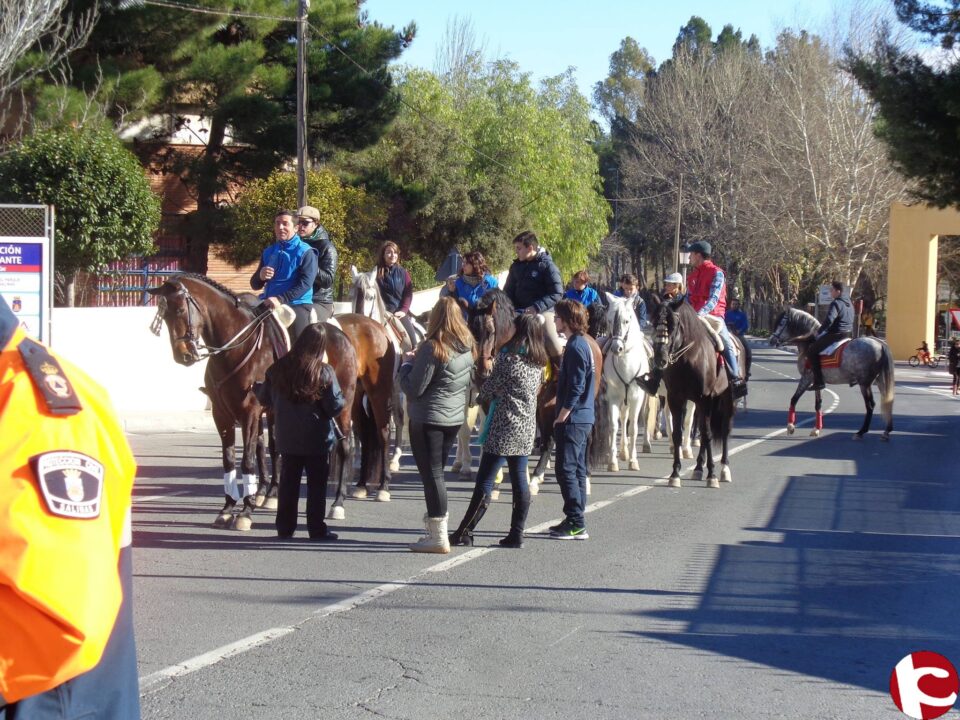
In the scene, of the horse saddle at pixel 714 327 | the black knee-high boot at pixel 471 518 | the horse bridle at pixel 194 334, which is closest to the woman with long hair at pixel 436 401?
the black knee-high boot at pixel 471 518

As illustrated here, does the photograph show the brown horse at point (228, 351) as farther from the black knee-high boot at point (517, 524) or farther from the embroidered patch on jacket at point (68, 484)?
the embroidered patch on jacket at point (68, 484)

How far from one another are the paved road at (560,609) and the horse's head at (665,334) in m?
1.54

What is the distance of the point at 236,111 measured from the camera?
3025 cm

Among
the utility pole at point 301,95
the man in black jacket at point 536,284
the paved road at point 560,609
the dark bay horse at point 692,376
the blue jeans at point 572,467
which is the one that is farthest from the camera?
the utility pole at point 301,95

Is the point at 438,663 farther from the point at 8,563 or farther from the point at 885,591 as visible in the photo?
the point at 8,563

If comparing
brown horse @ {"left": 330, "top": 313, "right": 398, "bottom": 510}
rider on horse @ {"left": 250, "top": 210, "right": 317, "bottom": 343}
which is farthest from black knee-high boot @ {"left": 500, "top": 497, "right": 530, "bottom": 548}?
rider on horse @ {"left": 250, "top": 210, "right": 317, "bottom": 343}

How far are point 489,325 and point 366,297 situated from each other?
3.22m

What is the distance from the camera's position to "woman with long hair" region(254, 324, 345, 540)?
9.51 meters

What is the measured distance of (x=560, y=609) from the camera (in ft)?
24.2

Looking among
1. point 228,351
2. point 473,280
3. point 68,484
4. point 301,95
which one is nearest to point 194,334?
point 228,351

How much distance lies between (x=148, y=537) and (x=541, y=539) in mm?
3304

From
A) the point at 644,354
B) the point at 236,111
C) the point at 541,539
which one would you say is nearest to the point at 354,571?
the point at 541,539

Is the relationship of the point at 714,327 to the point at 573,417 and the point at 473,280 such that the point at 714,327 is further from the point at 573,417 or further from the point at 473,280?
the point at 573,417

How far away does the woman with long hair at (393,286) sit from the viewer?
45.8ft
